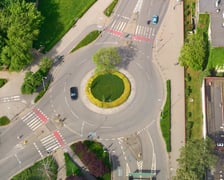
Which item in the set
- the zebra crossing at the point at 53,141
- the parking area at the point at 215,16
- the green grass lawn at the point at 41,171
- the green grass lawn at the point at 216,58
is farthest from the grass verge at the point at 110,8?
the green grass lawn at the point at 41,171

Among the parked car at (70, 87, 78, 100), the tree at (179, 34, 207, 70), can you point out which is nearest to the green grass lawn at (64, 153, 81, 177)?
the parked car at (70, 87, 78, 100)

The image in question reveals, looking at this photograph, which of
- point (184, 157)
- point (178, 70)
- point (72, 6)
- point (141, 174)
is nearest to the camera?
point (184, 157)

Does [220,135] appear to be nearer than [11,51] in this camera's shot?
Yes

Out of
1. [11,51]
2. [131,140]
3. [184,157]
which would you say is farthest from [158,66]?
[11,51]

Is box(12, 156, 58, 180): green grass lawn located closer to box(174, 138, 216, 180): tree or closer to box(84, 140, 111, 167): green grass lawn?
box(84, 140, 111, 167): green grass lawn

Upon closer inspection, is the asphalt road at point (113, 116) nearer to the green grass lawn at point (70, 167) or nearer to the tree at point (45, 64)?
the tree at point (45, 64)

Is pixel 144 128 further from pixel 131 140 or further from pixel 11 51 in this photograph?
pixel 11 51
